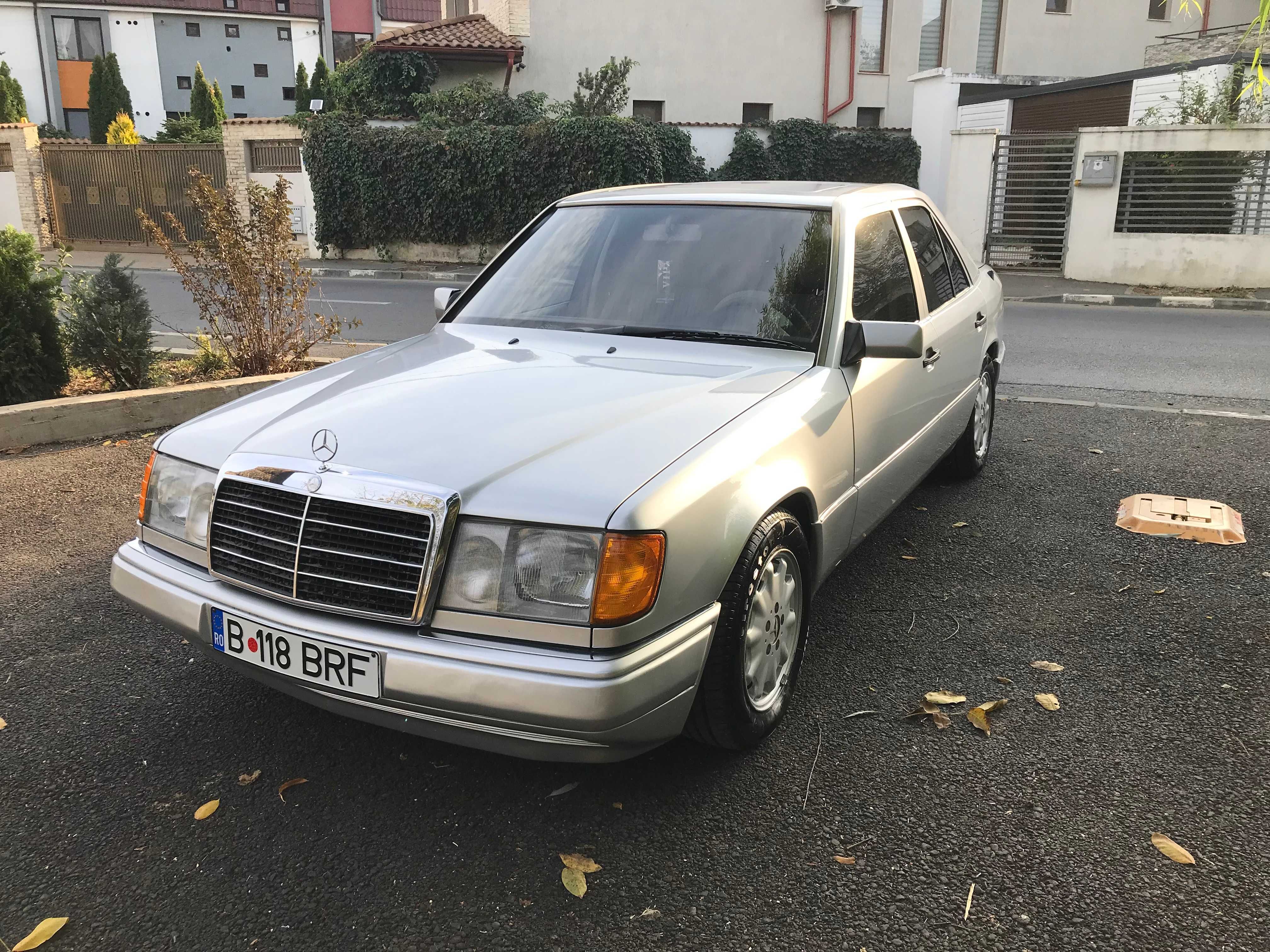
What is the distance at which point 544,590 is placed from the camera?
238 cm

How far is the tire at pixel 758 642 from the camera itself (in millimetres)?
2693

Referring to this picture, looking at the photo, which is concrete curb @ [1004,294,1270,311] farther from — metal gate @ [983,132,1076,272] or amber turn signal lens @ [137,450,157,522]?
amber turn signal lens @ [137,450,157,522]

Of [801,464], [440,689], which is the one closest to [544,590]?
[440,689]

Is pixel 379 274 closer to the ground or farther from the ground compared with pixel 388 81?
closer to the ground

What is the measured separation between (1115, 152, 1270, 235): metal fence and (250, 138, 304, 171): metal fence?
17.2 meters

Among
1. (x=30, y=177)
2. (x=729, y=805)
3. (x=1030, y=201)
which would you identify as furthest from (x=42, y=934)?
(x=30, y=177)

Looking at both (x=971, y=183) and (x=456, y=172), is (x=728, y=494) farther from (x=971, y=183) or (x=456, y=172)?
(x=456, y=172)

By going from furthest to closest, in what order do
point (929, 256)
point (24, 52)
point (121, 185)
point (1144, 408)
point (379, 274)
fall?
point (24, 52)
point (121, 185)
point (379, 274)
point (1144, 408)
point (929, 256)

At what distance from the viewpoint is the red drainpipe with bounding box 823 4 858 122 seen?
27.0 metres

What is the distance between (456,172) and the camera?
67.2 ft

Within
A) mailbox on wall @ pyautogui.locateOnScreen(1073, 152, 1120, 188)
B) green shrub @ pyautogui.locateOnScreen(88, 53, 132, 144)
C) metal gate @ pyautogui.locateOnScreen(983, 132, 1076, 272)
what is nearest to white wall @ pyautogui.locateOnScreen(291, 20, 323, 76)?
green shrub @ pyautogui.locateOnScreen(88, 53, 132, 144)

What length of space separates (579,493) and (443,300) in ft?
7.55

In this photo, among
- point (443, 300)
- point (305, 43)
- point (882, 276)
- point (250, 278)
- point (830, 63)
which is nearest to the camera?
point (882, 276)

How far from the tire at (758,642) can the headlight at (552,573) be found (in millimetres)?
378
